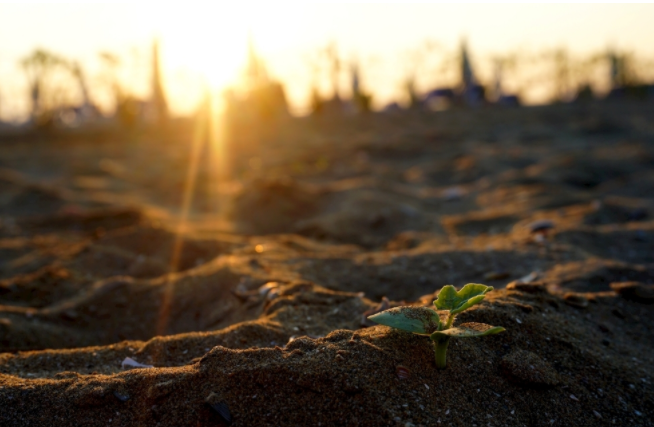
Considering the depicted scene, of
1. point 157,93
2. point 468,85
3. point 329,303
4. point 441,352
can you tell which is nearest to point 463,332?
point 441,352

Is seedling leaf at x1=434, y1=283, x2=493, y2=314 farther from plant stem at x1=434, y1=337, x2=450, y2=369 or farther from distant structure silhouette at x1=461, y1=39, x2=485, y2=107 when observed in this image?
distant structure silhouette at x1=461, y1=39, x2=485, y2=107

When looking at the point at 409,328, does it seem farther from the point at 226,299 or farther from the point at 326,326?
the point at 226,299

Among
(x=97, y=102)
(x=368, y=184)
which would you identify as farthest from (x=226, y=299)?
(x=97, y=102)

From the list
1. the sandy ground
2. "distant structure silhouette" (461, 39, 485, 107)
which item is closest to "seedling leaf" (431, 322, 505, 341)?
the sandy ground

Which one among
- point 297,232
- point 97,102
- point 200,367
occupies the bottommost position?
point 297,232

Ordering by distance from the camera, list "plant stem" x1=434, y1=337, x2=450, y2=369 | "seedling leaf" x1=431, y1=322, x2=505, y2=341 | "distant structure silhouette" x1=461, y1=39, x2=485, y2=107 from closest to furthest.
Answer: "seedling leaf" x1=431, y1=322, x2=505, y2=341 → "plant stem" x1=434, y1=337, x2=450, y2=369 → "distant structure silhouette" x1=461, y1=39, x2=485, y2=107

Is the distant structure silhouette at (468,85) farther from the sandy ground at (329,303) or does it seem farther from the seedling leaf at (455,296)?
the seedling leaf at (455,296)

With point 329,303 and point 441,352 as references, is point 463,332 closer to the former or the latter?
Result: point 441,352
